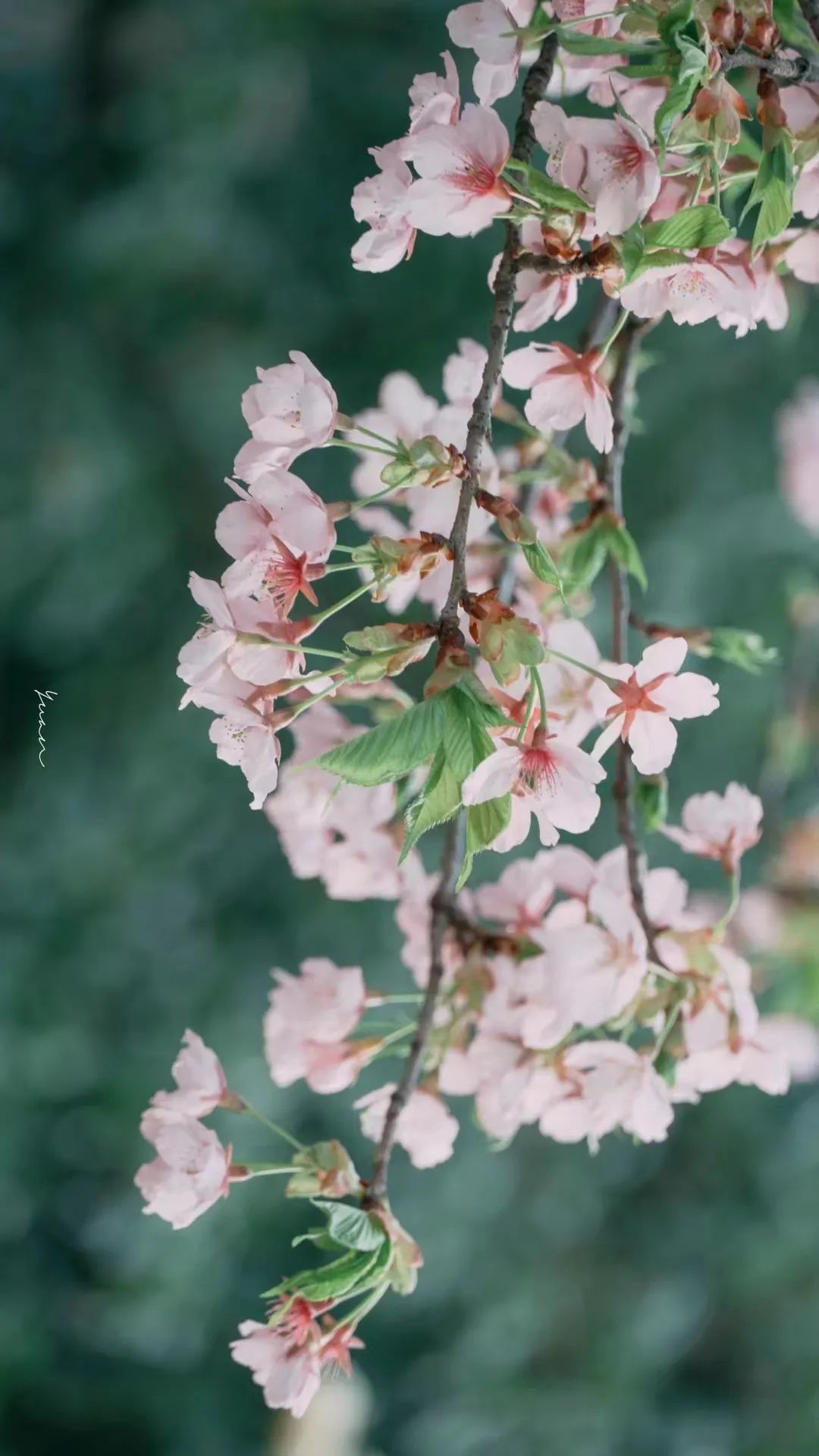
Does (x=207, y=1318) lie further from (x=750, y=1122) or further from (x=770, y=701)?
(x=770, y=701)

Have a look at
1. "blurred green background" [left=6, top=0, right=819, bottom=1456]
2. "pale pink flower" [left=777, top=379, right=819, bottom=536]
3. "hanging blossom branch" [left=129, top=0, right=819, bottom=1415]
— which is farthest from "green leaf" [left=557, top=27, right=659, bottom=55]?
"pale pink flower" [left=777, top=379, right=819, bottom=536]

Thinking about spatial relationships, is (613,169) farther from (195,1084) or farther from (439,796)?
(195,1084)

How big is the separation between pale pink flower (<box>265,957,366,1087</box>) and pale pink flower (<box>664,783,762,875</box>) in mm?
126

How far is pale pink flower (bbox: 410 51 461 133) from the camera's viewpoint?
28cm

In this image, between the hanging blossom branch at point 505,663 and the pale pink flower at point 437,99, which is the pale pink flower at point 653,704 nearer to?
Answer: the hanging blossom branch at point 505,663

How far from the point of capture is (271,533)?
0.94 feet

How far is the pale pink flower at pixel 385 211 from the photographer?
0.29 meters

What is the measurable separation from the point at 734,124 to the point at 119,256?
73 centimetres

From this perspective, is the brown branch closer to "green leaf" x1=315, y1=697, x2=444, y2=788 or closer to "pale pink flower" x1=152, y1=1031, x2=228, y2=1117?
"green leaf" x1=315, y1=697, x2=444, y2=788

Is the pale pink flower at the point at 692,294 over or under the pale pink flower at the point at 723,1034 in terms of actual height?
over

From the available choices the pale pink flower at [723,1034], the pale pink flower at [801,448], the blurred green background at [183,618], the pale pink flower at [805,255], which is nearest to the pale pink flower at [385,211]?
the pale pink flower at [805,255]

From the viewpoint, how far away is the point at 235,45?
Result: 2.89 feet

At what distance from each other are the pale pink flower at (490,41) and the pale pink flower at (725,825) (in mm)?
229

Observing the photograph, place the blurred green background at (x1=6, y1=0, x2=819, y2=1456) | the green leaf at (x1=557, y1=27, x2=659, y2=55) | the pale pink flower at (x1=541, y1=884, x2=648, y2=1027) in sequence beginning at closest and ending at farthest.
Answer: the green leaf at (x1=557, y1=27, x2=659, y2=55) → the pale pink flower at (x1=541, y1=884, x2=648, y2=1027) → the blurred green background at (x1=6, y1=0, x2=819, y2=1456)
